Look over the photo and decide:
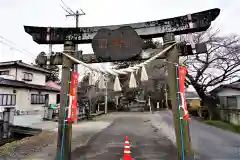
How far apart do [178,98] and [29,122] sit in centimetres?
1372

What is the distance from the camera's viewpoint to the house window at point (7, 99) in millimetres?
14765

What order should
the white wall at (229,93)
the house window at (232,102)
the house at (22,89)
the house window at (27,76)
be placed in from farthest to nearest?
the house window at (27,76) → the house window at (232,102) → the white wall at (229,93) → the house at (22,89)

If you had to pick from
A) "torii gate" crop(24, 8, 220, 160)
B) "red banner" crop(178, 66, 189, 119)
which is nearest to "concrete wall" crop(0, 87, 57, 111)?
"torii gate" crop(24, 8, 220, 160)

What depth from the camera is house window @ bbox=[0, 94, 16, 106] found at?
48.4ft

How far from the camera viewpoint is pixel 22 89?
17031 millimetres

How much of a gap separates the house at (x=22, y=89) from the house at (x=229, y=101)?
1753 cm

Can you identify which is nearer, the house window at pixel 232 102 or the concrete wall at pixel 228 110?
the concrete wall at pixel 228 110

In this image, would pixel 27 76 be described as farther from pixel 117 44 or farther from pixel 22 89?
pixel 117 44

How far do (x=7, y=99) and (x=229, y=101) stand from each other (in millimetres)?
21172

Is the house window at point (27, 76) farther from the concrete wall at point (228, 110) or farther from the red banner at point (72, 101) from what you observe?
the concrete wall at point (228, 110)

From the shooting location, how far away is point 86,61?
16.4 ft

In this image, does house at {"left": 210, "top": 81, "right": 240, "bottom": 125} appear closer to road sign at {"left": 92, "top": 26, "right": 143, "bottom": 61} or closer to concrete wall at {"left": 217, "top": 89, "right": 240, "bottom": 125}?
concrete wall at {"left": 217, "top": 89, "right": 240, "bottom": 125}

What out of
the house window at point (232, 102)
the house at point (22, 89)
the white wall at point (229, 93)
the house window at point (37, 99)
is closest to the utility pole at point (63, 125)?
the house at point (22, 89)

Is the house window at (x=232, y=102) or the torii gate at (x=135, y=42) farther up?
the torii gate at (x=135, y=42)
